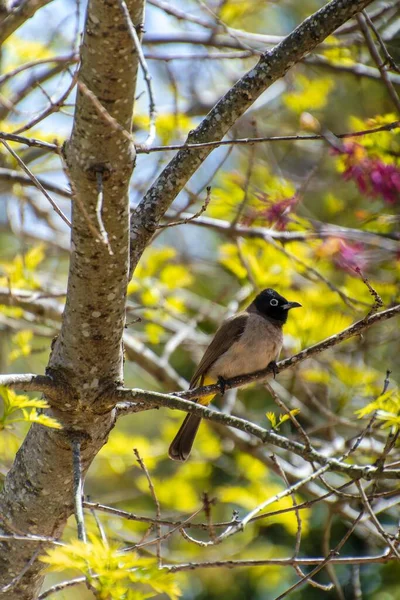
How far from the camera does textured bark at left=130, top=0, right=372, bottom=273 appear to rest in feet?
9.50

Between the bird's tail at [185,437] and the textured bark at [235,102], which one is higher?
the textured bark at [235,102]

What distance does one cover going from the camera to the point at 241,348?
509 cm

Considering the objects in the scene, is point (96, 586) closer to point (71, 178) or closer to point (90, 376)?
point (90, 376)

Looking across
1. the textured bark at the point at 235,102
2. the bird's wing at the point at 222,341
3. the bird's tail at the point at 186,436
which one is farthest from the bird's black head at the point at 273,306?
the textured bark at the point at 235,102

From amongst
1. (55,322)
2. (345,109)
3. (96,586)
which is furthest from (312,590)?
(345,109)

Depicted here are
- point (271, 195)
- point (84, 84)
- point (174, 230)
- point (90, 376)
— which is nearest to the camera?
point (84, 84)

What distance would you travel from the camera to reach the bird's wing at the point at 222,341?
17.1 feet

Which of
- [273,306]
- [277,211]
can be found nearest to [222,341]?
[273,306]

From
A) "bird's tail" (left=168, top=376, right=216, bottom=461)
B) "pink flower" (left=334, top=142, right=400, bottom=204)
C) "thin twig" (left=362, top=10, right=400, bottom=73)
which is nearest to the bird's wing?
"bird's tail" (left=168, top=376, right=216, bottom=461)

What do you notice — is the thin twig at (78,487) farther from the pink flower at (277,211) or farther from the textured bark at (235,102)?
the pink flower at (277,211)

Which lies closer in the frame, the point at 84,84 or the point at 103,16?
the point at 103,16

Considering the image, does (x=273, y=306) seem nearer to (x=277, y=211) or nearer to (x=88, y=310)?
(x=277, y=211)

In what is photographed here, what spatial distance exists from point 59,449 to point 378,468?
1.29 meters

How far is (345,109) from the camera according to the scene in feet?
31.3
